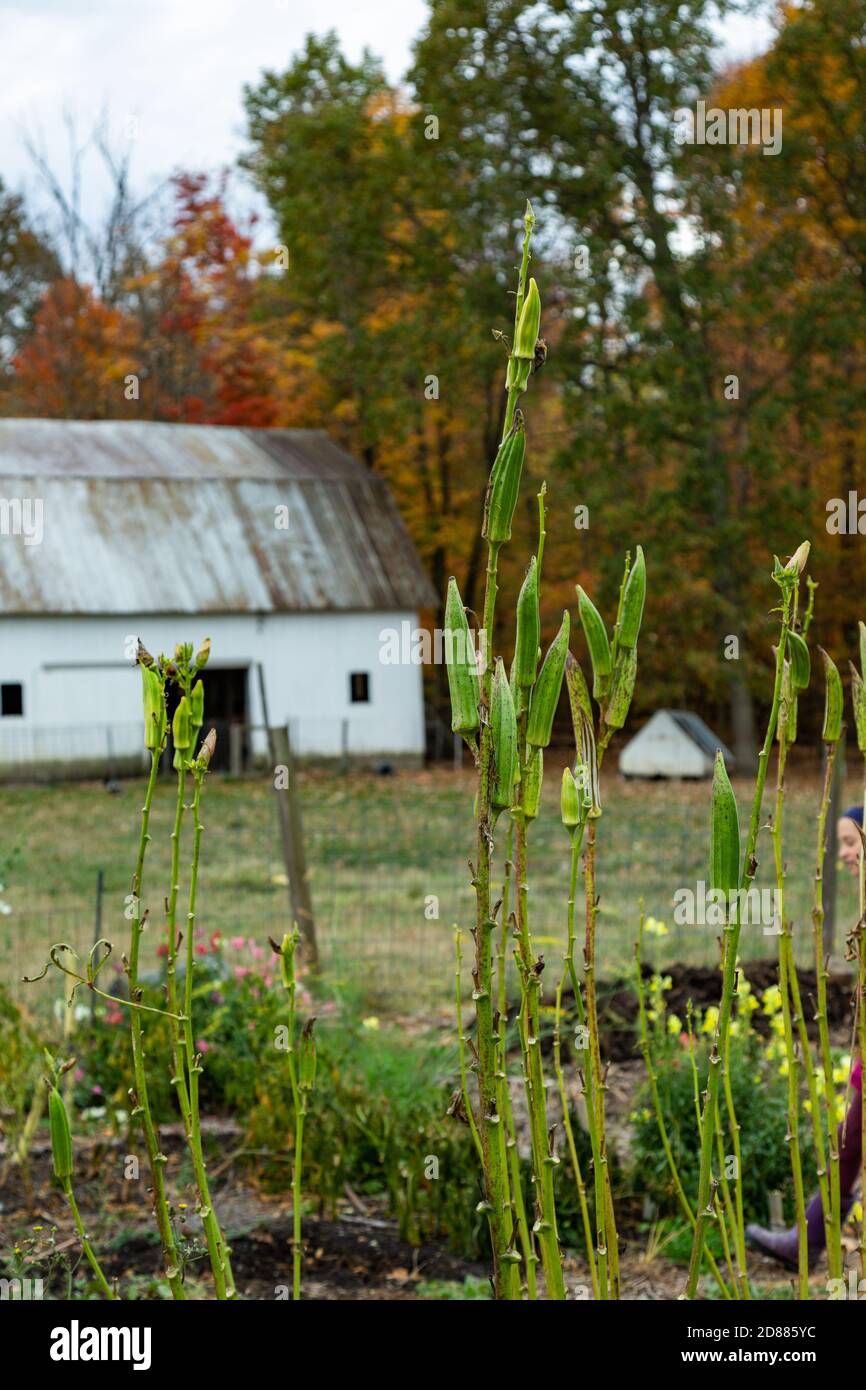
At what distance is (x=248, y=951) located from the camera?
288 inches

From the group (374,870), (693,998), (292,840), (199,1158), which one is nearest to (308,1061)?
(199,1158)

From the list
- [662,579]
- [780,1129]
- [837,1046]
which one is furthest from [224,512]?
[780,1129]

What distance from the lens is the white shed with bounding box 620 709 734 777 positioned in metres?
24.4

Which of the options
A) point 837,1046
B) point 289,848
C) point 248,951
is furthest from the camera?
point 289,848

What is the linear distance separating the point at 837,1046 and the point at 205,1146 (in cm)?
296

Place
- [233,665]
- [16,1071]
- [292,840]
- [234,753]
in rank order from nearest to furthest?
[16,1071], [292,840], [234,753], [233,665]

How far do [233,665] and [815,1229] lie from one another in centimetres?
2290

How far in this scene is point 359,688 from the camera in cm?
2733

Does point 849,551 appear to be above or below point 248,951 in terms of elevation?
above

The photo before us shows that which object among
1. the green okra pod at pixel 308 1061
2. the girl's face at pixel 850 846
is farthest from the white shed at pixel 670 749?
the green okra pod at pixel 308 1061

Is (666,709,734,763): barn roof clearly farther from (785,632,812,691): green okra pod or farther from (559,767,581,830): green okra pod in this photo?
(559,767,581,830): green okra pod

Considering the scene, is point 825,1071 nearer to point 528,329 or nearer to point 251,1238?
point 528,329
